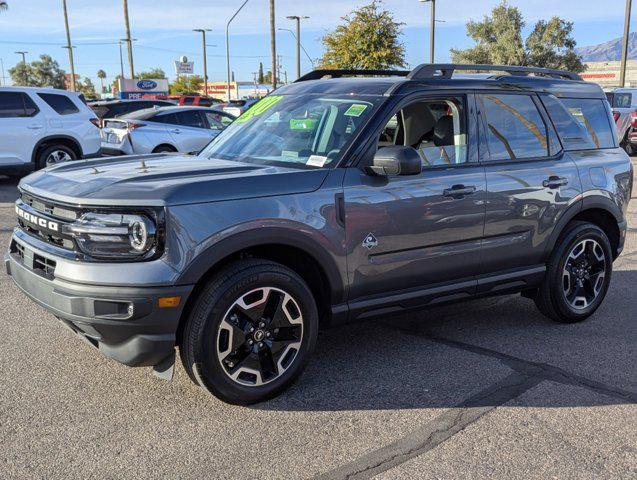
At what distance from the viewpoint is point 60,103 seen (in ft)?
43.1

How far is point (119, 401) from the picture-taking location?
385 cm

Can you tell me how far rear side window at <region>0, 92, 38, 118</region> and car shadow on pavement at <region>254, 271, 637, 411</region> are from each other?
979 cm

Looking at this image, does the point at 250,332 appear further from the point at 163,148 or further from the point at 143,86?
the point at 143,86

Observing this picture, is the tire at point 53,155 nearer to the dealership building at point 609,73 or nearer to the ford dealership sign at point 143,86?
the ford dealership sign at point 143,86

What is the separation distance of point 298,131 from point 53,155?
982 cm

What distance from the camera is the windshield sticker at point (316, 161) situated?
4141 millimetres

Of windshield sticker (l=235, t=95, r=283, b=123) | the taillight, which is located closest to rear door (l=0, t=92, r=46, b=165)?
the taillight

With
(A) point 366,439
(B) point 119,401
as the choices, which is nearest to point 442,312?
(A) point 366,439

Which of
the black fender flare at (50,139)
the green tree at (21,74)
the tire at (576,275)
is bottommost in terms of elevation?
the tire at (576,275)

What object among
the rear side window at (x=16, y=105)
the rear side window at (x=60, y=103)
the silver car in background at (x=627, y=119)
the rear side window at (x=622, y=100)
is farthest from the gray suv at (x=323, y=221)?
the rear side window at (x=622, y=100)

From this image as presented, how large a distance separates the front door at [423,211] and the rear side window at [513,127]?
0.18 m

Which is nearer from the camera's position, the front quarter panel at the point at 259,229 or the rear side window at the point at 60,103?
the front quarter panel at the point at 259,229

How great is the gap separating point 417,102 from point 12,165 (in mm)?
10160

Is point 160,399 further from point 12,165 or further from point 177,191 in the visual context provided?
point 12,165
